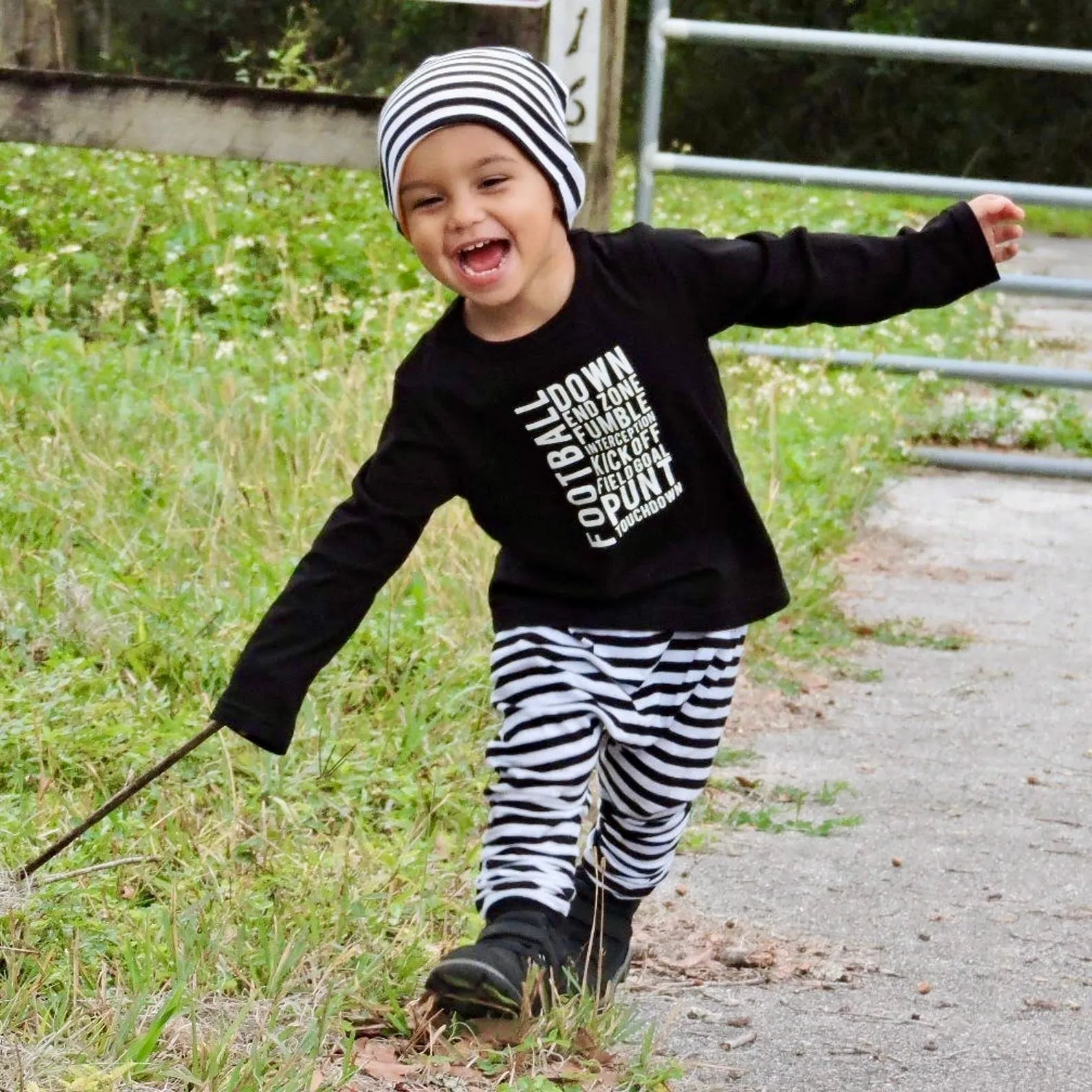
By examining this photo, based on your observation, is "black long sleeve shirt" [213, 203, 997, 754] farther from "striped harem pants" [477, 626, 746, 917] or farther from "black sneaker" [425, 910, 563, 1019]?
"black sneaker" [425, 910, 563, 1019]

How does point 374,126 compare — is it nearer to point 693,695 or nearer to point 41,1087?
point 693,695

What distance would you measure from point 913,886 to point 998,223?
1191 mm

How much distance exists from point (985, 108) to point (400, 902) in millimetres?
19383

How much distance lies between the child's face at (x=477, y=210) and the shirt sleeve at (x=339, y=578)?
0.19 meters

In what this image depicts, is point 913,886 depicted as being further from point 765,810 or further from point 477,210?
point 477,210

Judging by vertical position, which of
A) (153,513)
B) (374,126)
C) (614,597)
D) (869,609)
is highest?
(374,126)

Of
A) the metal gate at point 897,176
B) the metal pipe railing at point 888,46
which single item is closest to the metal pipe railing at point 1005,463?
the metal gate at point 897,176

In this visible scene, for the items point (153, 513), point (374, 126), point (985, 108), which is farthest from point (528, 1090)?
point (985, 108)

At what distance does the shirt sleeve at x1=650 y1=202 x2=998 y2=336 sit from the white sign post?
199 cm

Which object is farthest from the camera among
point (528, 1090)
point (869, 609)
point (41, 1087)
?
point (869, 609)

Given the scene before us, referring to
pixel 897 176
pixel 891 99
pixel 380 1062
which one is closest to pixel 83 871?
pixel 380 1062

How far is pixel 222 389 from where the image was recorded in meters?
5.28

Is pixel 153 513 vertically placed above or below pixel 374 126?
below

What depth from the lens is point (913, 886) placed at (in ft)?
11.4
